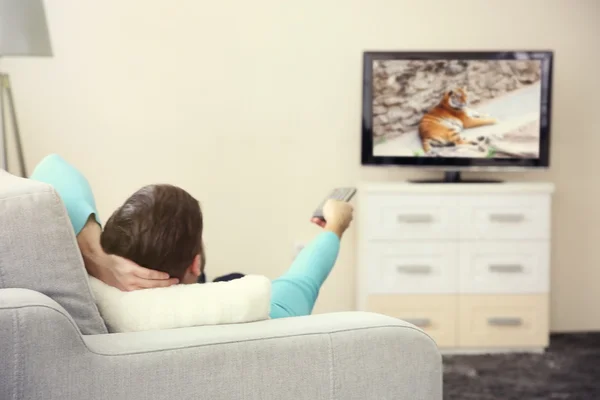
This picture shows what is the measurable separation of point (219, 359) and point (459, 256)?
260 cm

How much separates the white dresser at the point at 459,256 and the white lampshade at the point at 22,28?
1.63 m

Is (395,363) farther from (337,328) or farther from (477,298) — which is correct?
(477,298)

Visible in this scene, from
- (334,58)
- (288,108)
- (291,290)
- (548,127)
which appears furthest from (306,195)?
(291,290)

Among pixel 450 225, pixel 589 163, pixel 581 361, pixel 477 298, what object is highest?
pixel 589 163

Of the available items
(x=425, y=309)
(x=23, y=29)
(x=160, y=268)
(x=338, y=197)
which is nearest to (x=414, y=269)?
(x=425, y=309)

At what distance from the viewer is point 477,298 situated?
362cm

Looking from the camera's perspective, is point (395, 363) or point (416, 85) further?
point (416, 85)

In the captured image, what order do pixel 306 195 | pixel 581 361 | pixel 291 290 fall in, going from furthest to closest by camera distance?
pixel 306 195 < pixel 581 361 < pixel 291 290

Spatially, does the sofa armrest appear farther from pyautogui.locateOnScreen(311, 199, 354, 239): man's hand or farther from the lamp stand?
the lamp stand

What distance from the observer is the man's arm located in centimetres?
135

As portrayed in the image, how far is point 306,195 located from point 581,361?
5.22ft

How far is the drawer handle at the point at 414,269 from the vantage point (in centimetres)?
360

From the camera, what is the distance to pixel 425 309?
3.62 m

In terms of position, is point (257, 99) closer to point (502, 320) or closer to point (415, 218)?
point (415, 218)
